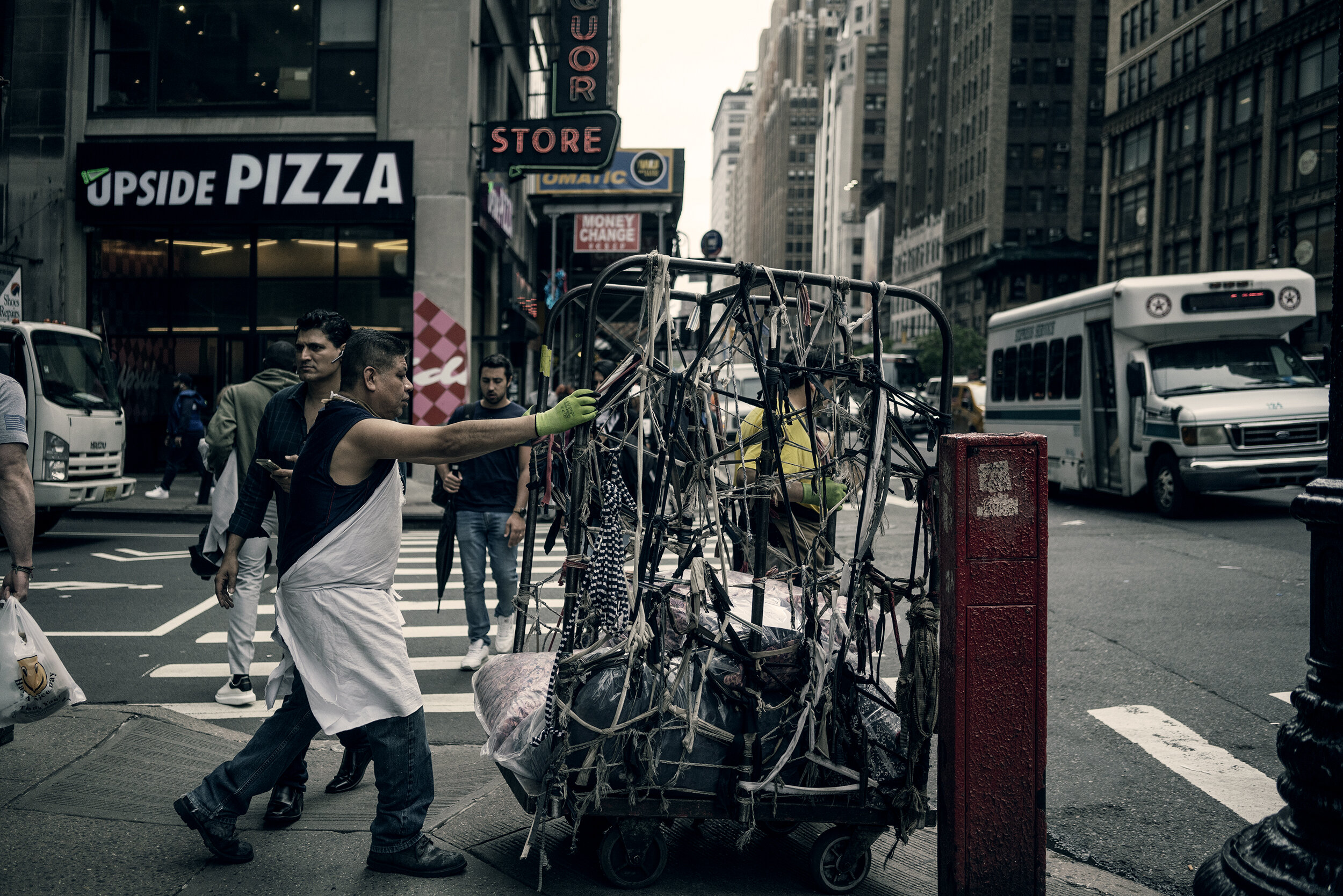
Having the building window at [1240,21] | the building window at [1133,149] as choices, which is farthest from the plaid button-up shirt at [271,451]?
the building window at [1133,149]

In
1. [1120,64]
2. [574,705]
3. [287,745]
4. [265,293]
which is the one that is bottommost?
[287,745]

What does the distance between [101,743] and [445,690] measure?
1951mm

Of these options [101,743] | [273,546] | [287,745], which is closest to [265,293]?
[273,546]

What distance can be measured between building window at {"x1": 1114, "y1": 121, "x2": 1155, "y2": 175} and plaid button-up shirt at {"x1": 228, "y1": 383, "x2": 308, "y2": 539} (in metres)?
66.2

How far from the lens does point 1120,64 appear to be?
6525 cm

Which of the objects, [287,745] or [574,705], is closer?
[574,705]

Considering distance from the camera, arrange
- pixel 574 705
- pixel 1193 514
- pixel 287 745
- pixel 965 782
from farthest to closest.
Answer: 1. pixel 1193 514
2. pixel 287 745
3. pixel 574 705
4. pixel 965 782

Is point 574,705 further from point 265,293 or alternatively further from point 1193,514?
point 265,293

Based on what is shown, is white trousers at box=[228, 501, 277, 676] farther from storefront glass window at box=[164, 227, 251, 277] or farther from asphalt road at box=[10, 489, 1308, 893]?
storefront glass window at box=[164, 227, 251, 277]

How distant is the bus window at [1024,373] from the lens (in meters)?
18.0

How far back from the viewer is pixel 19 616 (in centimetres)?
375

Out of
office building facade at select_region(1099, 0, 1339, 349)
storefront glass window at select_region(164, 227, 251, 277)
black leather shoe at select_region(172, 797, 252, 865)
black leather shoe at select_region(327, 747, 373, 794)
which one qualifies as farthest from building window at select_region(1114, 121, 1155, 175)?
black leather shoe at select_region(172, 797, 252, 865)

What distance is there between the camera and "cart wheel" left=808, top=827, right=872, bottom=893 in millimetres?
3525

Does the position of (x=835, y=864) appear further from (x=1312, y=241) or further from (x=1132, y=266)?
(x=1132, y=266)
